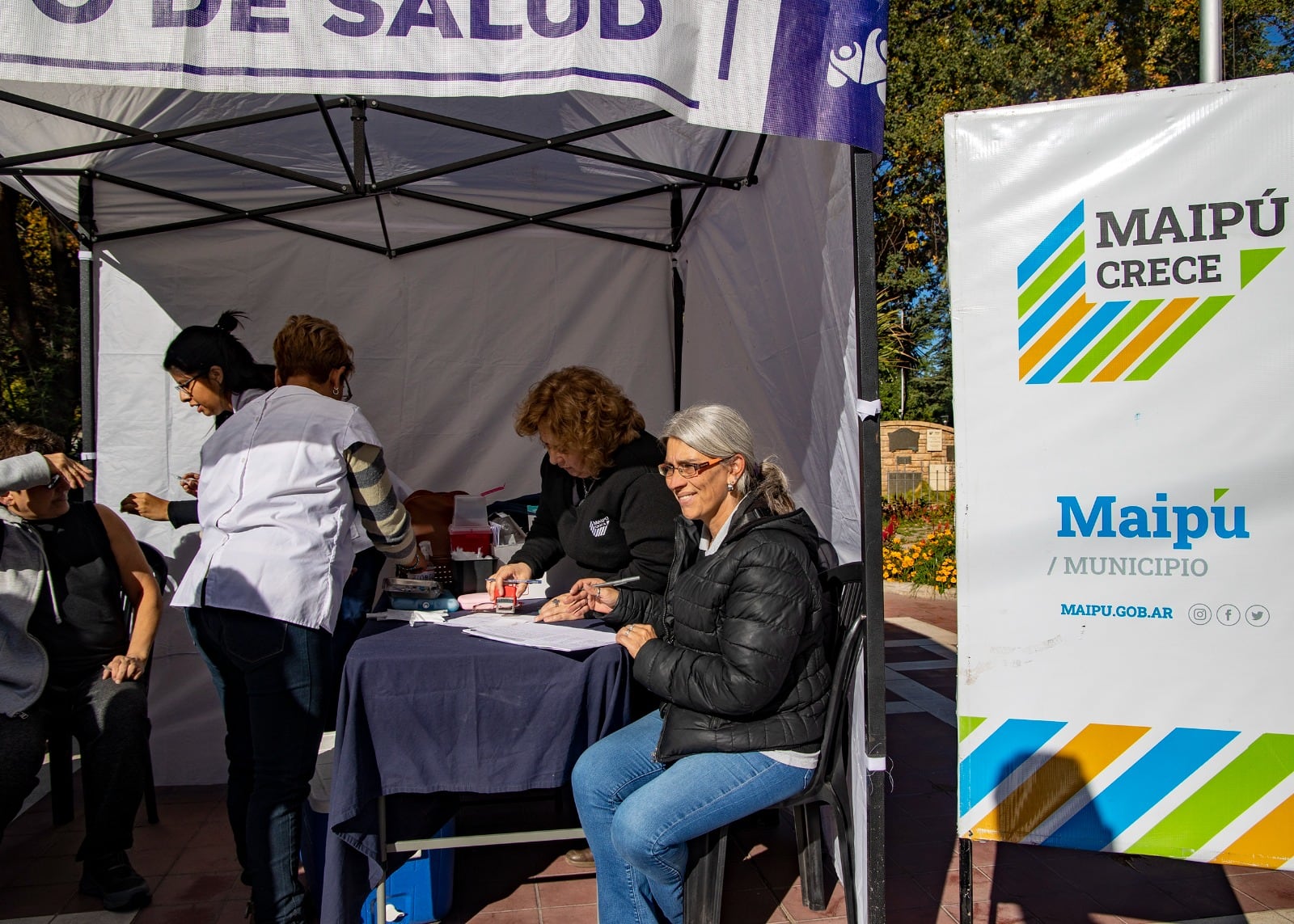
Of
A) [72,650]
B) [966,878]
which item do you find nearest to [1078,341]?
[966,878]

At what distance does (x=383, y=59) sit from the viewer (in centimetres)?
183

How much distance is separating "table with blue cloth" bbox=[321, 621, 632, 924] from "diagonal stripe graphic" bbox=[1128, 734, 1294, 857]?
123cm

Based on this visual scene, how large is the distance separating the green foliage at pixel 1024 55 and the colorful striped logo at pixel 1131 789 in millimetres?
11556

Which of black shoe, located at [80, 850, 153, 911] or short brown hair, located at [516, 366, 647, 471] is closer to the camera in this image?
black shoe, located at [80, 850, 153, 911]

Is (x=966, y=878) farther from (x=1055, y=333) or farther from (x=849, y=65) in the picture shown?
(x=849, y=65)

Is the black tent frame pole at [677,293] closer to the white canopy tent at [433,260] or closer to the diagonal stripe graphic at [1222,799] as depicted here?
the white canopy tent at [433,260]

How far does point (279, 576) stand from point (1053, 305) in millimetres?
1839

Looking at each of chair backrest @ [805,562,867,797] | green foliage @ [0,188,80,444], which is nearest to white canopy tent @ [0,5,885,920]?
chair backrest @ [805,562,867,797]

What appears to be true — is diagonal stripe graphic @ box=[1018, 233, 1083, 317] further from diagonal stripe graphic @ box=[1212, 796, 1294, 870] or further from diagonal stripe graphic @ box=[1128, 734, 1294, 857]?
diagonal stripe graphic @ box=[1212, 796, 1294, 870]

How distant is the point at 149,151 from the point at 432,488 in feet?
5.68

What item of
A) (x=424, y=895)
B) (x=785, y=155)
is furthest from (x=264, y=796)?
(x=785, y=155)

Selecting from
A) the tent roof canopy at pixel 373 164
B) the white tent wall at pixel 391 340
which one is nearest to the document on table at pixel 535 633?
the tent roof canopy at pixel 373 164

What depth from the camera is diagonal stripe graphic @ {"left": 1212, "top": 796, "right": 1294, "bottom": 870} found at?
1881 millimetres

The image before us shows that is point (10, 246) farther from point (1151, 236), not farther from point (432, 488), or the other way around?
point (1151, 236)
